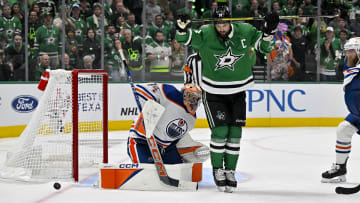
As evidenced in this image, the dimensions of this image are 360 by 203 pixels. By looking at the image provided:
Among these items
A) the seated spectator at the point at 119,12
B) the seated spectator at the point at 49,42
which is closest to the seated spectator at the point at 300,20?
the seated spectator at the point at 119,12

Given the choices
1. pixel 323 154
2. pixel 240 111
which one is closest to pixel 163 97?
pixel 240 111

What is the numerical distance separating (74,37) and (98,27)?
422 millimetres

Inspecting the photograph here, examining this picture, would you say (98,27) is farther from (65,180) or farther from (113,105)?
(65,180)

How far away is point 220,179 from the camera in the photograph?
3344mm

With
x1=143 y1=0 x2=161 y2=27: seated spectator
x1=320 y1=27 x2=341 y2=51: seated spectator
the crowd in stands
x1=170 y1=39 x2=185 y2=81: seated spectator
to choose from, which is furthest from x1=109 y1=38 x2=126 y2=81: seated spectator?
x1=320 y1=27 x2=341 y2=51: seated spectator

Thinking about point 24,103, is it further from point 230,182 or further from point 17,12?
point 230,182

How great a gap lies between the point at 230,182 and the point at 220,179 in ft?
0.22

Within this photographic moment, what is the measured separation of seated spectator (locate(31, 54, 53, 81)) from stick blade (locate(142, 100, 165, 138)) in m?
4.35

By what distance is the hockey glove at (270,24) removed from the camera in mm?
3236

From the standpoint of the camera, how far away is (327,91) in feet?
27.3

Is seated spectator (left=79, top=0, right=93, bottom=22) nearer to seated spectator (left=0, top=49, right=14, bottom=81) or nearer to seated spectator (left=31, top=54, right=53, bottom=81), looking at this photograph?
seated spectator (left=31, top=54, right=53, bottom=81)

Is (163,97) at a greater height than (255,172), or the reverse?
(163,97)

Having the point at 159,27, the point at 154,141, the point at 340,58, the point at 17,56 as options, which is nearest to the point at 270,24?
the point at 154,141

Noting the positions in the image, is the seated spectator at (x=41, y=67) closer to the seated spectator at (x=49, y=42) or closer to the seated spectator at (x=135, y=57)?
the seated spectator at (x=49, y=42)
